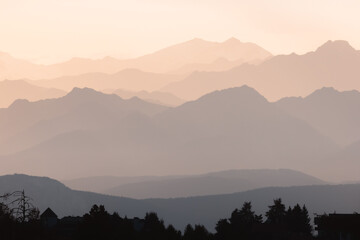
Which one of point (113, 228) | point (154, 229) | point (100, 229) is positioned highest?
point (154, 229)

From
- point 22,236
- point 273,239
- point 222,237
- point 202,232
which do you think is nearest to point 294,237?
point 273,239

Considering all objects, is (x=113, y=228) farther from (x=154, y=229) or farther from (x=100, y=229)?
(x=154, y=229)

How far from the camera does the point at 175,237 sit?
138 m

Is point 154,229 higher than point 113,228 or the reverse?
higher

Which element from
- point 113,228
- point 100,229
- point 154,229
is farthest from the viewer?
point 154,229

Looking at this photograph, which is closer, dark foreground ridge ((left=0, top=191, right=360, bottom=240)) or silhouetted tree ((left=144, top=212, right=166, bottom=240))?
dark foreground ridge ((left=0, top=191, right=360, bottom=240))

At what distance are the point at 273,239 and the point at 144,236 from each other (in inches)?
1450

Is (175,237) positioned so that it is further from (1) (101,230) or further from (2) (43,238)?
(2) (43,238)

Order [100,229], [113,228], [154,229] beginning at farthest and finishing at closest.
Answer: [154,229], [113,228], [100,229]

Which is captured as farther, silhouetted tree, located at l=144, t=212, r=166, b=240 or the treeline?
silhouetted tree, located at l=144, t=212, r=166, b=240

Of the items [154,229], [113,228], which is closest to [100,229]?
[113,228]

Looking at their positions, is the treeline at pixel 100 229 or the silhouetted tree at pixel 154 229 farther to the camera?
the silhouetted tree at pixel 154 229

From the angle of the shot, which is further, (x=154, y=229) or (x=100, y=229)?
(x=154, y=229)

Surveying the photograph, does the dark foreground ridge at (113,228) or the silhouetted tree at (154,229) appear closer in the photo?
the dark foreground ridge at (113,228)
